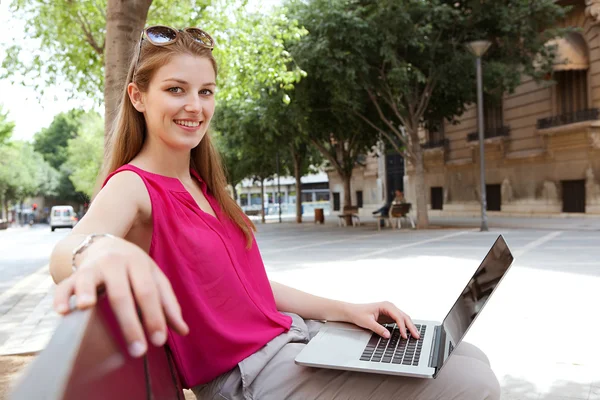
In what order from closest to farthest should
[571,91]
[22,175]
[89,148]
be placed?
[571,91] → [89,148] → [22,175]

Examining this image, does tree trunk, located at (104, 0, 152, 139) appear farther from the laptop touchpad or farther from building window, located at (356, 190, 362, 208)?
building window, located at (356, 190, 362, 208)

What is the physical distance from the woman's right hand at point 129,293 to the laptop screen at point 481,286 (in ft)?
3.62

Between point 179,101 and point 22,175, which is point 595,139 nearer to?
point 179,101

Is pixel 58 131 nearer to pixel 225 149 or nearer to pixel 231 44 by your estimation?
pixel 225 149

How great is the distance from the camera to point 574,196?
22469 mm

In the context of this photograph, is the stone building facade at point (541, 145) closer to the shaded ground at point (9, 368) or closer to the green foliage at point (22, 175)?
the shaded ground at point (9, 368)

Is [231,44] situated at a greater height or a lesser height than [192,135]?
greater

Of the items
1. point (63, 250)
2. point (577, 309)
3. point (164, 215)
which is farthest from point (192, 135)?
point (577, 309)

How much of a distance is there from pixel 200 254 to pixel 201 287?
9 cm

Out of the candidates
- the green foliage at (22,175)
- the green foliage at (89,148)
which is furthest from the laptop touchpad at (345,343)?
the green foliage at (89,148)

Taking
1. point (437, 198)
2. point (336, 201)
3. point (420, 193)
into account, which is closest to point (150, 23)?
point (420, 193)

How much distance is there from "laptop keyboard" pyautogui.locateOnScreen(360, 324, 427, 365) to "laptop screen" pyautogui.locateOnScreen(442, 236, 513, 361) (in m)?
0.11

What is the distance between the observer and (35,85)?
14453 millimetres

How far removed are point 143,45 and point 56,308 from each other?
115cm
